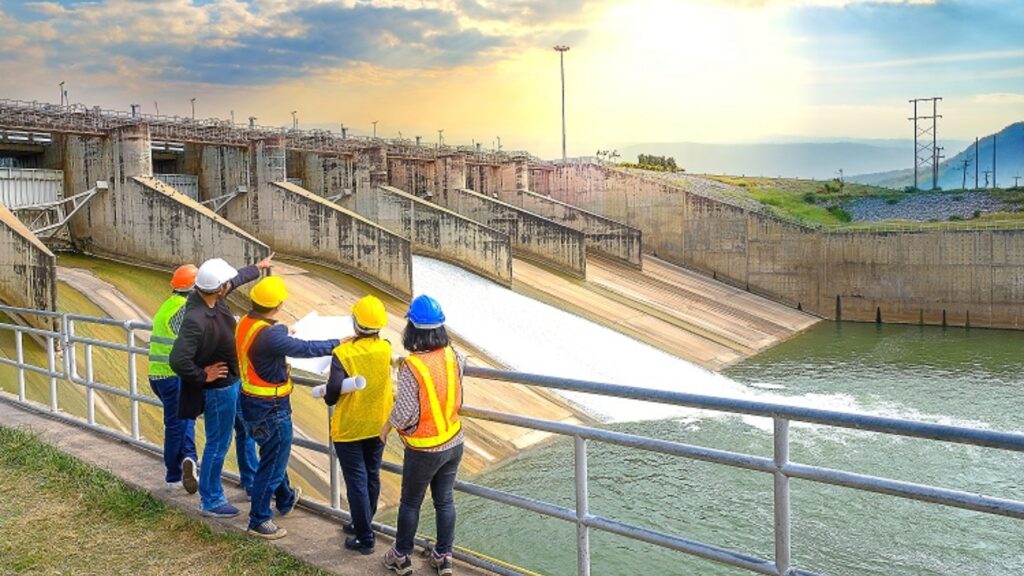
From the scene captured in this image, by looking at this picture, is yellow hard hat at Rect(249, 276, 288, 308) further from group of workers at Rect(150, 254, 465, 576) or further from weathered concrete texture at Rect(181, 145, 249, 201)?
weathered concrete texture at Rect(181, 145, 249, 201)

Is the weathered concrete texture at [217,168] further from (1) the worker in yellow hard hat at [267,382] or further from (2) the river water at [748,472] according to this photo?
(1) the worker in yellow hard hat at [267,382]

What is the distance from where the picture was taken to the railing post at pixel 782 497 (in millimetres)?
3193

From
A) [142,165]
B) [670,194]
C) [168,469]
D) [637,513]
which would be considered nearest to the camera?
[168,469]

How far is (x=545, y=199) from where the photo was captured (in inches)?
1414

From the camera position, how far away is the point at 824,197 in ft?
160

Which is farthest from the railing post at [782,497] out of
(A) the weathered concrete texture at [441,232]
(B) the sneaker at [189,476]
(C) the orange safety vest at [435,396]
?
(A) the weathered concrete texture at [441,232]

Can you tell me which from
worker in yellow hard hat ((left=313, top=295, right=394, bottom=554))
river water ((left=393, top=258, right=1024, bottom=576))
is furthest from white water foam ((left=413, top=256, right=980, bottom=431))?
worker in yellow hard hat ((left=313, top=295, right=394, bottom=554))

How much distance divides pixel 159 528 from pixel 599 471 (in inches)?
332

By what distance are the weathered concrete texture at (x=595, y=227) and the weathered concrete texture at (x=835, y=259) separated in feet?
10.6

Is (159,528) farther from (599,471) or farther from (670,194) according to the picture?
(670,194)

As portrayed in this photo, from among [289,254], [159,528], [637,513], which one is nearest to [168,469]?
[159,528]

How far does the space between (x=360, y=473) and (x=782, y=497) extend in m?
2.19

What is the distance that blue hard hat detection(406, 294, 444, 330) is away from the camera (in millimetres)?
3971

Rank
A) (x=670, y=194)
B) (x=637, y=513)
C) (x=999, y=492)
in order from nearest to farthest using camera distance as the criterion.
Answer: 1. (x=637, y=513)
2. (x=999, y=492)
3. (x=670, y=194)
